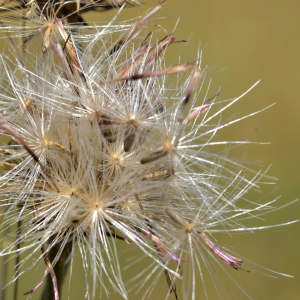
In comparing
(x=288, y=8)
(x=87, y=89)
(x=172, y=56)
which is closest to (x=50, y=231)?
(x=87, y=89)

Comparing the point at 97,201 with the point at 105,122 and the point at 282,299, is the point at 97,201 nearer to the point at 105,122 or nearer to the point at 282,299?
the point at 105,122

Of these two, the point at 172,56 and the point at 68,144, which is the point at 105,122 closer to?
the point at 68,144

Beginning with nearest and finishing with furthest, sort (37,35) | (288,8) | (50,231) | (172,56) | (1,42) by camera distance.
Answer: (50,231), (37,35), (1,42), (172,56), (288,8)

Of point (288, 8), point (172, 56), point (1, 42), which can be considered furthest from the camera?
point (288, 8)

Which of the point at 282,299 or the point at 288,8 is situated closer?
the point at 282,299

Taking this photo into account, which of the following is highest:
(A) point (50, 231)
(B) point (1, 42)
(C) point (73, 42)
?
(B) point (1, 42)

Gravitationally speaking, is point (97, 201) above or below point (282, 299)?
above
